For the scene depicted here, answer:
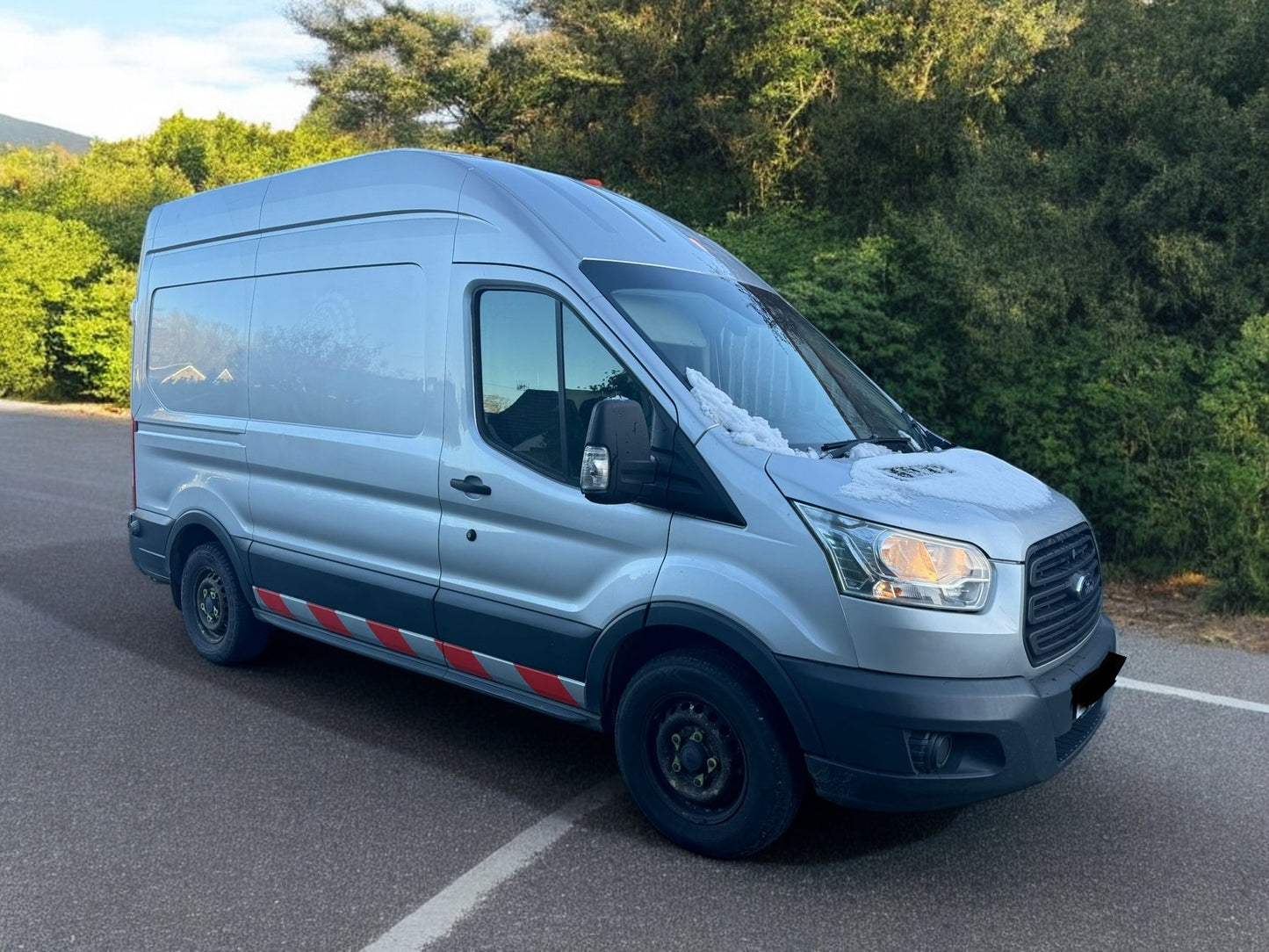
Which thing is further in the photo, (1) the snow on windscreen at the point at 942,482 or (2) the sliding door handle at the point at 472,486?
(2) the sliding door handle at the point at 472,486

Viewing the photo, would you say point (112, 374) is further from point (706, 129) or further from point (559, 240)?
point (559, 240)

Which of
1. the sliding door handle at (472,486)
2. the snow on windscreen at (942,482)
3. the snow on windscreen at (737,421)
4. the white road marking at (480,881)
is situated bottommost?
the white road marking at (480,881)

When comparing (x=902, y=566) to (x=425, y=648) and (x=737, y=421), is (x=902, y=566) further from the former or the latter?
(x=425, y=648)

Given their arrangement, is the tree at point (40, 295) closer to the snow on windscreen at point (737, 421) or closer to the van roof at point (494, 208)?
the van roof at point (494, 208)

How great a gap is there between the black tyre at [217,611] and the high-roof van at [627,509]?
0.04 metres

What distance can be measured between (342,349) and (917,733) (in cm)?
300

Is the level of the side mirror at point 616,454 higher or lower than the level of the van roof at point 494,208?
lower

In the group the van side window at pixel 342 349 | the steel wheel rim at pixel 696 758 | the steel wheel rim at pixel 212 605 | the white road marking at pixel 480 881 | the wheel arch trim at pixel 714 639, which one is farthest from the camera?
the steel wheel rim at pixel 212 605

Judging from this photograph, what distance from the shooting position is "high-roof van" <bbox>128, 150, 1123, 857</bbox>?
3525mm

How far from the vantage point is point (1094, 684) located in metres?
3.95

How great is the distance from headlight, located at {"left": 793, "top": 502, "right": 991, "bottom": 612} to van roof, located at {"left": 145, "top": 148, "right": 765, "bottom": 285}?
1503 mm

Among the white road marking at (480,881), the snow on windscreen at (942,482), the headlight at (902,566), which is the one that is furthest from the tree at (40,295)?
the headlight at (902,566)

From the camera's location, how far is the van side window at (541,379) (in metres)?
4.08

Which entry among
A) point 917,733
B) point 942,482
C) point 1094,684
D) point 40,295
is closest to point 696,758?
point 917,733
